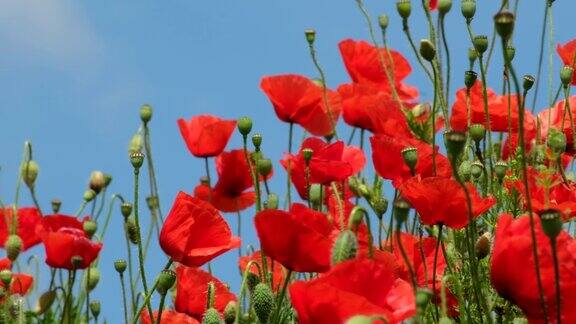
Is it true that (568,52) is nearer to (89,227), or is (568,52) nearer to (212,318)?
(89,227)

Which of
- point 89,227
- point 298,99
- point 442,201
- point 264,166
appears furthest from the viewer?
point 298,99

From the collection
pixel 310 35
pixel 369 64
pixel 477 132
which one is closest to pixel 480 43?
pixel 477 132

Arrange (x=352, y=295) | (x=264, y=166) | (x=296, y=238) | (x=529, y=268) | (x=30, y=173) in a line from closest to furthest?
(x=352, y=295) → (x=529, y=268) → (x=296, y=238) → (x=264, y=166) → (x=30, y=173)

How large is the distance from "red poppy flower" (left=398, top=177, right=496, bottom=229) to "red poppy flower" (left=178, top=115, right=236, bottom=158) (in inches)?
58.2

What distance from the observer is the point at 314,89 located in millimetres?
3582

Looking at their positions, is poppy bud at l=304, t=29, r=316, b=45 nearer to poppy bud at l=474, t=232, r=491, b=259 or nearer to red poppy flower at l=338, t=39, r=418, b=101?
red poppy flower at l=338, t=39, r=418, b=101

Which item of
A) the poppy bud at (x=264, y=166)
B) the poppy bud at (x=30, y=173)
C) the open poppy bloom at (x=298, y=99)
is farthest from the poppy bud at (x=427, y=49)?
the poppy bud at (x=30, y=173)

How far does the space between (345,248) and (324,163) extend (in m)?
1.18

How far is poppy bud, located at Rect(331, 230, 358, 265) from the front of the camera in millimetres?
1763

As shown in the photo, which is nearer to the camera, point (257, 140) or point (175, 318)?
point (175, 318)

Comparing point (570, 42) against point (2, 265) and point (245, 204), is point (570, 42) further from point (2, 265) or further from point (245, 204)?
point (2, 265)

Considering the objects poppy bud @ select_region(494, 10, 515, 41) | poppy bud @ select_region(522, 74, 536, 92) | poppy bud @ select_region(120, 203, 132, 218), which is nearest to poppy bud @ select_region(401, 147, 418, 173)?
poppy bud @ select_region(522, 74, 536, 92)

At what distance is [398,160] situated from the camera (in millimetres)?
2783

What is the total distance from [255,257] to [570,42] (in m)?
1.21
